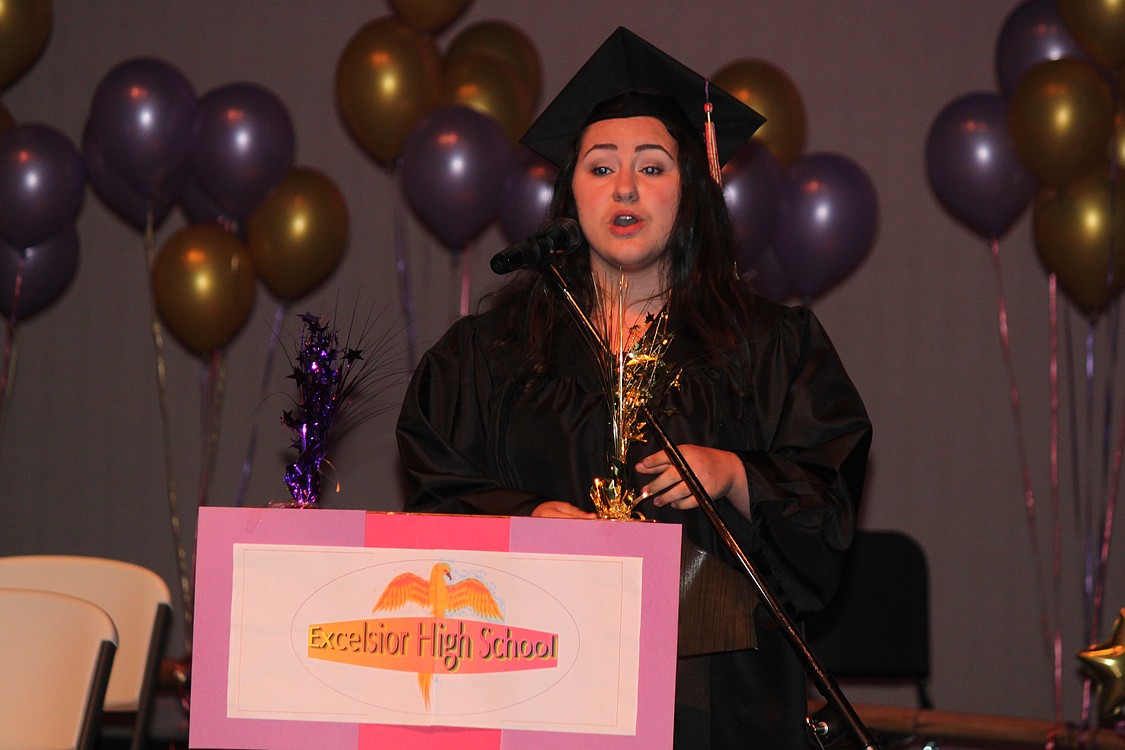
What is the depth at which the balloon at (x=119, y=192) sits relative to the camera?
4.48 m

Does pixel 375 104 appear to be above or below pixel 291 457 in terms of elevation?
above

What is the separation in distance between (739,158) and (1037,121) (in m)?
0.92

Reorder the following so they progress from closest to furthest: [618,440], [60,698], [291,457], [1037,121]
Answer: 1. [618,440]
2. [60,698]
3. [1037,121]
4. [291,457]

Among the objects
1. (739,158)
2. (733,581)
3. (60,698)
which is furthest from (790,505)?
(739,158)

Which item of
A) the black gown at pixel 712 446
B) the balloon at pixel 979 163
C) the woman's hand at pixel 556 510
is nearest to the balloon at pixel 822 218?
the balloon at pixel 979 163

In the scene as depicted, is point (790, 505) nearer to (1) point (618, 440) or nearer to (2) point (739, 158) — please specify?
(1) point (618, 440)

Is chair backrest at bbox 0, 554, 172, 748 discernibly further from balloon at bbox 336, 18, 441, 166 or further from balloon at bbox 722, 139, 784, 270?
balloon at bbox 722, 139, 784, 270

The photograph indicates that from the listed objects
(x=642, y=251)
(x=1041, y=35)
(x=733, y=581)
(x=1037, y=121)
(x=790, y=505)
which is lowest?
(x=733, y=581)

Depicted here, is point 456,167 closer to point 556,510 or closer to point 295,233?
point 295,233

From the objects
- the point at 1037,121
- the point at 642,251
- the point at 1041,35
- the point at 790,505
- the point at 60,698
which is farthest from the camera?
the point at 1041,35

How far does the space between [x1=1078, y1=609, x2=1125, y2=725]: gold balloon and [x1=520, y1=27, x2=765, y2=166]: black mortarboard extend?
46.5 inches

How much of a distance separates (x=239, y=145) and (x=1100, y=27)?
277 cm

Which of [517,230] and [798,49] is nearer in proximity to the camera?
[517,230]

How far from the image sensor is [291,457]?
4.83 m
